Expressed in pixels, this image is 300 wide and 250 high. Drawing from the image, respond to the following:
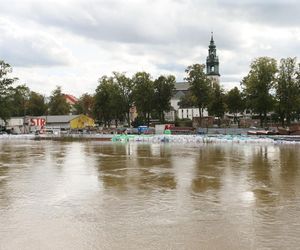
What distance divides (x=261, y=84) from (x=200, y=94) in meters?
12.5

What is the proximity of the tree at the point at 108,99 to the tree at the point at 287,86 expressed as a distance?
36.9m

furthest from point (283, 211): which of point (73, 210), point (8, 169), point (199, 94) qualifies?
point (199, 94)

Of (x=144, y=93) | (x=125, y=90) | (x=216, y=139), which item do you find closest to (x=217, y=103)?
(x=144, y=93)

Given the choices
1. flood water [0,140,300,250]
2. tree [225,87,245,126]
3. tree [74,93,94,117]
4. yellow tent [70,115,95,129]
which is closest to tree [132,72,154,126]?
tree [225,87,245,126]

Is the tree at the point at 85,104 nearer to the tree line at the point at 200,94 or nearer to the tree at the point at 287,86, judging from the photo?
the tree line at the point at 200,94

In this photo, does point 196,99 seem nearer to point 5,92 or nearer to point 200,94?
point 200,94

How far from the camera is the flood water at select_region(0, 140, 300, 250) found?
962 cm

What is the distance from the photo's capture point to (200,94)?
75375 millimetres

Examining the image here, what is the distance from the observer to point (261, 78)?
67.1 metres

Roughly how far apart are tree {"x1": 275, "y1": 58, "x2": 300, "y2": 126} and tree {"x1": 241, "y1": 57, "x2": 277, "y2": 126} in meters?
1.24

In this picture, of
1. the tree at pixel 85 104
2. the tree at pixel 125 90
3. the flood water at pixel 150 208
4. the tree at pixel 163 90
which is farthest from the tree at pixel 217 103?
the flood water at pixel 150 208

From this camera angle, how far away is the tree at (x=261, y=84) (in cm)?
6669

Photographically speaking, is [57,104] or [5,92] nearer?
[5,92]

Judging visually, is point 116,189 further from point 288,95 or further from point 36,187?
point 288,95
